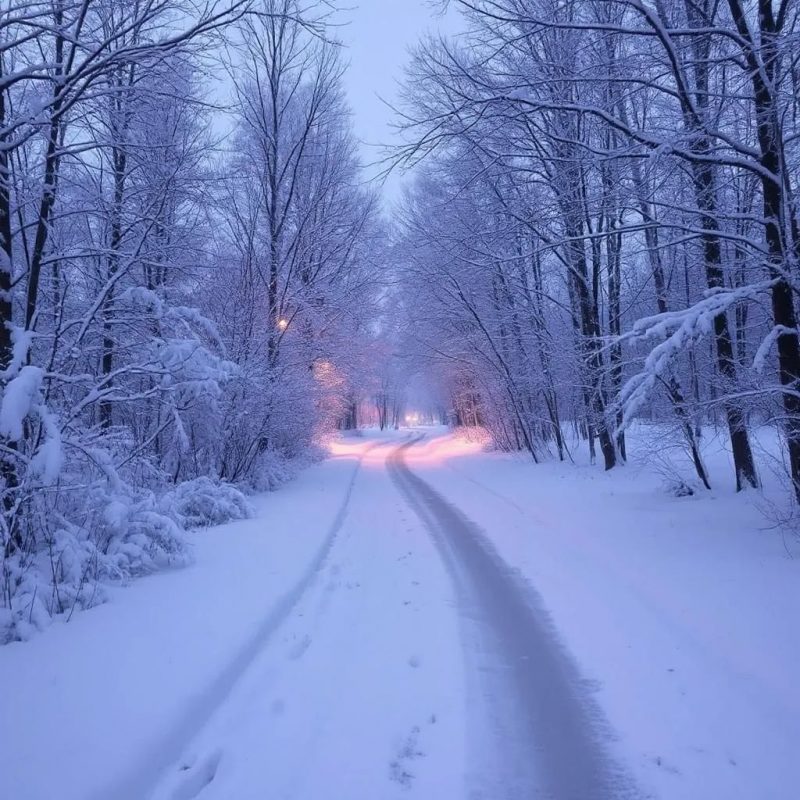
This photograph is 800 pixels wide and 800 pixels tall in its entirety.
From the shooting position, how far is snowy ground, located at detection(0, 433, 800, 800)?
300 centimetres

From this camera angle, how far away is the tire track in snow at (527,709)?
299 centimetres

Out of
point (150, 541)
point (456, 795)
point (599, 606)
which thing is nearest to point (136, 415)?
point (150, 541)

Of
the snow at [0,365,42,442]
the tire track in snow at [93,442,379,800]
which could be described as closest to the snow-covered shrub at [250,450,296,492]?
the tire track in snow at [93,442,379,800]

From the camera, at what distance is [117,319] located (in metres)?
6.92

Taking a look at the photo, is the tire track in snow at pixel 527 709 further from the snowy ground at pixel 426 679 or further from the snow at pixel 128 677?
the snow at pixel 128 677

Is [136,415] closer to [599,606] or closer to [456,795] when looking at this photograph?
[599,606]

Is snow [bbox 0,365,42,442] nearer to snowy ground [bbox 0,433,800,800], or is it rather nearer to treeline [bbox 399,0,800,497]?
snowy ground [bbox 0,433,800,800]

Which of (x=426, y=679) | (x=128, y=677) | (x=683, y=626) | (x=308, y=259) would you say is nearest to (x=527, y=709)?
(x=426, y=679)

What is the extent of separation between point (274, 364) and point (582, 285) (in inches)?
358

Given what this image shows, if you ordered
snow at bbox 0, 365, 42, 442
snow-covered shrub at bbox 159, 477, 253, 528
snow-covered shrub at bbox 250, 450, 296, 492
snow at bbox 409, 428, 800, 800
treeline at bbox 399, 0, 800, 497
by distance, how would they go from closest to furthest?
snow at bbox 409, 428, 800, 800 → snow at bbox 0, 365, 42, 442 → treeline at bbox 399, 0, 800, 497 → snow-covered shrub at bbox 159, 477, 253, 528 → snow-covered shrub at bbox 250, 450, 296, 492

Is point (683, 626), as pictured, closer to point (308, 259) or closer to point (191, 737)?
point (191, 737)

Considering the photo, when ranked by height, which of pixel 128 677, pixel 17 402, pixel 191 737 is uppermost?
pixel 17 402

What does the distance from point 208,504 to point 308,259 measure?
1149 cm

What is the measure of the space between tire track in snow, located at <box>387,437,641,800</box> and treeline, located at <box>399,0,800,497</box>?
2629 mm
